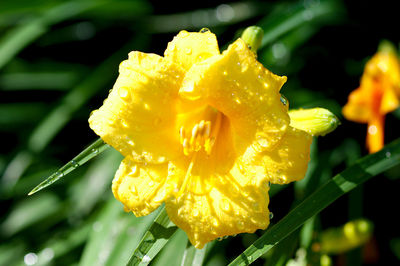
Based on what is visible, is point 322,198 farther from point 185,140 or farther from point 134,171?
point 134,171

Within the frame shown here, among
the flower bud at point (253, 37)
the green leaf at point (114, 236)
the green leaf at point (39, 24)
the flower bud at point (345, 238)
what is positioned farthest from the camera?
the green leaf at point (39, 24)

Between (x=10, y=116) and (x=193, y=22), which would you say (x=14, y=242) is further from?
(x=193, y=22)

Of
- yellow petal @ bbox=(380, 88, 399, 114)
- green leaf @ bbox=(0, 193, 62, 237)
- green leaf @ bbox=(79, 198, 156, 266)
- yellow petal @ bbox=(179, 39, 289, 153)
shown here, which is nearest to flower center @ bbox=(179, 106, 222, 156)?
yellow petal @ bbox=(179, 39, 289, 153)

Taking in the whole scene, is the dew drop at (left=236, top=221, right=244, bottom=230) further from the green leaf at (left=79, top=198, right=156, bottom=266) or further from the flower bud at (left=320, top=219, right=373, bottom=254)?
the flower bud at (left=320, top=219, right=373, bottom=254)

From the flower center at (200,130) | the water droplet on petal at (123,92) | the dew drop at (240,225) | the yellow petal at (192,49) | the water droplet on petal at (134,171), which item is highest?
the water droplet on petal at (123,92)

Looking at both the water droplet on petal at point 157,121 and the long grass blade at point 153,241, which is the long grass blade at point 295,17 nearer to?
the water droplet on petal at point 157,121

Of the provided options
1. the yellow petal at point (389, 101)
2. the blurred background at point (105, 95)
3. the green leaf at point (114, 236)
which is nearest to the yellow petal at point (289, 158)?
the blurred background at point (105, 95)
